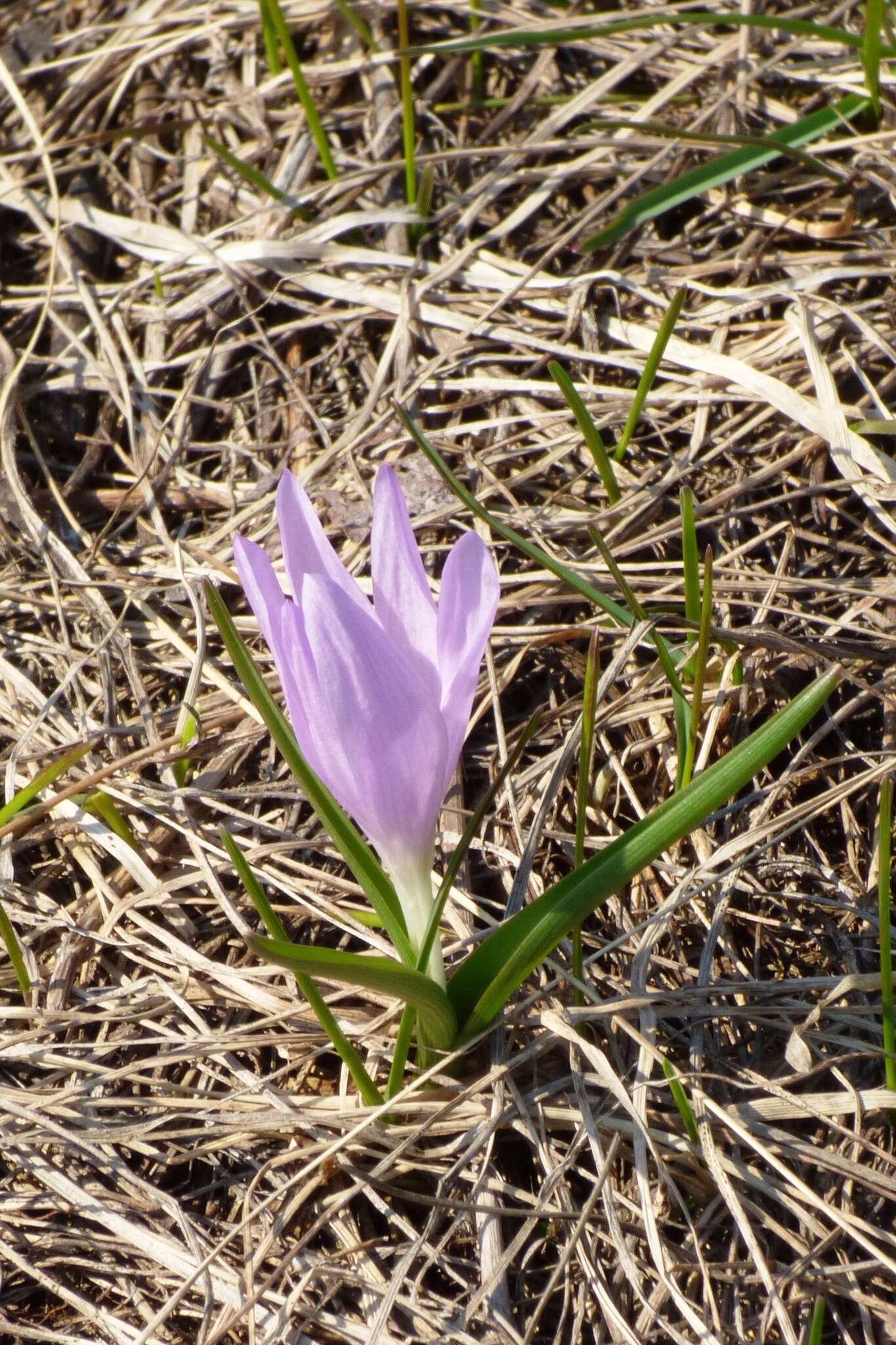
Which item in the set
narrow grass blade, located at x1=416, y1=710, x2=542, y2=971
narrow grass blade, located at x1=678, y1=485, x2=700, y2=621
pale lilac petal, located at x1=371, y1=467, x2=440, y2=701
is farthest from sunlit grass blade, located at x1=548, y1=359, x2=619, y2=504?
narrow grass blade, located at x1=416, y1=710, x2=542, y2=971

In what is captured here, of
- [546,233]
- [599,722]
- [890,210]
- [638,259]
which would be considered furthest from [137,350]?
[890,210]

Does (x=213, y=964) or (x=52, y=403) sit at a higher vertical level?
(x=52, y=403)

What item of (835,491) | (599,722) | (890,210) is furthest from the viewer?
(890,210)

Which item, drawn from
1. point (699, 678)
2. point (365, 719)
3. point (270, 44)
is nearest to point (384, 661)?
point (365, 719)

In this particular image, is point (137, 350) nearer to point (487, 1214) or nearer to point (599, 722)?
point (599, 722)

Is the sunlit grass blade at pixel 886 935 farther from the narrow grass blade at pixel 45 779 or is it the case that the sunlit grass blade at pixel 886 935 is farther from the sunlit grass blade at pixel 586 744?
the narrow grass blade at pixel 45 779

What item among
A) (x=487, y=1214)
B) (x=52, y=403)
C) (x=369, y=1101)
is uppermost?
(x=52, y=403)

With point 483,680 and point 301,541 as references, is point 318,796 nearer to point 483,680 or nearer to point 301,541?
point 301,541

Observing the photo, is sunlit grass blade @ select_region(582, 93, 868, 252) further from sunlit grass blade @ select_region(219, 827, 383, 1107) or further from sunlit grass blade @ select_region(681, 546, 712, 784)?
sunlit grass blade @ select_region(219, 827, 383, 1107)
